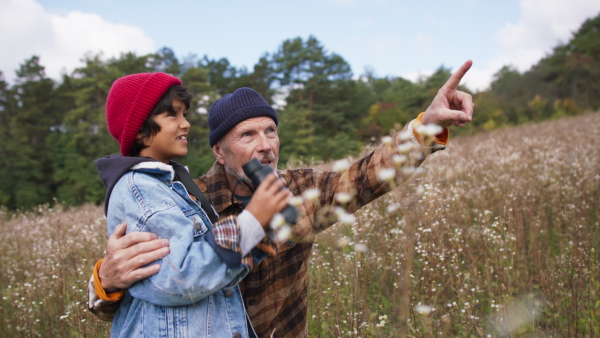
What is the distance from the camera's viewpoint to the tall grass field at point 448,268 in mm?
2191

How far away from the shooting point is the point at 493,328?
7.63 feet

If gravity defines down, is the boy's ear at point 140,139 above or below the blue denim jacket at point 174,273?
above

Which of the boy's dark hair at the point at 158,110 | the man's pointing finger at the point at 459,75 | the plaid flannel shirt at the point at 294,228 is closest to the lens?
the man's pointing finger at the point at 459,75

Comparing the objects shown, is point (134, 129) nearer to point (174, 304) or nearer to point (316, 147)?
point (174, 304)

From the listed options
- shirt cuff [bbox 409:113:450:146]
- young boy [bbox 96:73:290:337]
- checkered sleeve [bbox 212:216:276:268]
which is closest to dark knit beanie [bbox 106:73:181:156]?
young boy [bbox 96:73:290:337]

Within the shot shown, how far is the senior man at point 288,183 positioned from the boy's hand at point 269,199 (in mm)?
549

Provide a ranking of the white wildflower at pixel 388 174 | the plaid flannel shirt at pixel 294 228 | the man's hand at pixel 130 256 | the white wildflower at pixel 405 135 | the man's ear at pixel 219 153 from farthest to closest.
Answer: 1. the man's ear at pixel 219 153
2. the plaid flannel shirt at pixel 294 228
3. the white wildflower at pixel 405 135
4. the white wildflower at pixel 388 174
5. the man's hand at pixel 130 256

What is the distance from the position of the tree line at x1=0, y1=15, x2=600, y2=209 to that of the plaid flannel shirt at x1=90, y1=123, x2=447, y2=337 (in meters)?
23.5

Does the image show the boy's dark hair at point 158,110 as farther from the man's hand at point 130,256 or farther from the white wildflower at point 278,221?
the white wildflower at point 278,221

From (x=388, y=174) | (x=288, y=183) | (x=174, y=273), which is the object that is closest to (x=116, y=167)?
(x=174, y=273)

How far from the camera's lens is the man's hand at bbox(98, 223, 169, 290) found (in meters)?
1.23

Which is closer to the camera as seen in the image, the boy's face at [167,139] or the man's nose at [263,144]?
the boy's face at [167,139]

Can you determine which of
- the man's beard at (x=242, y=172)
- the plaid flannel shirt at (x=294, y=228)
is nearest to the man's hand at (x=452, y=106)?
the plaid flannel shirt at (x=294, y=228)

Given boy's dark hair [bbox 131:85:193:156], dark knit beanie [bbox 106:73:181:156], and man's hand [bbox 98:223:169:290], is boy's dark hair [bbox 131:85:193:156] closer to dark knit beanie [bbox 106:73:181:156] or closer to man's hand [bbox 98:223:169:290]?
dark knit beanie [bbox 106:73:181:156]
